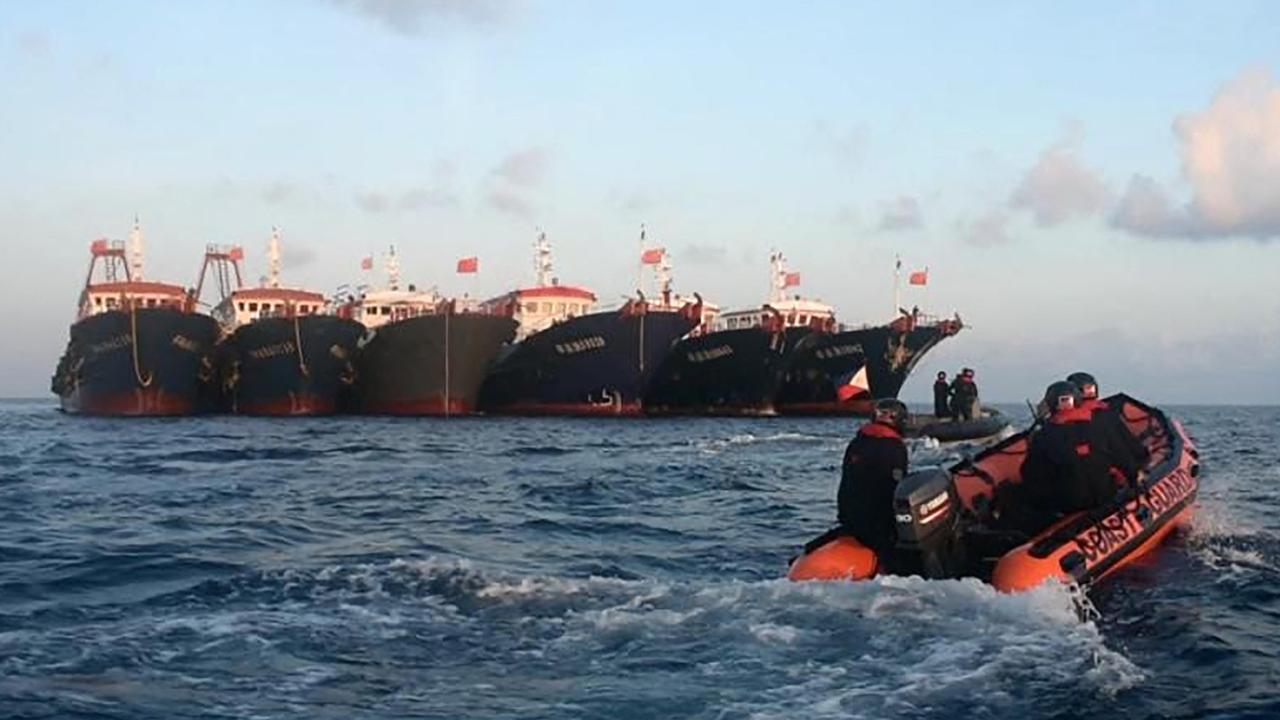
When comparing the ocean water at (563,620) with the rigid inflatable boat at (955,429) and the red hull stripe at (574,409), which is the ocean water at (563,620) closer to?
the rigid inflatable boat at (955,429)

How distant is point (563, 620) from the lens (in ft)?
26.2

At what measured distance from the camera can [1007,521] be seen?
36.3 ft

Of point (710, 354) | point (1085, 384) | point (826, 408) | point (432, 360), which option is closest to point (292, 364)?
point (432, 360)

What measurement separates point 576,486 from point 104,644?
11524mm

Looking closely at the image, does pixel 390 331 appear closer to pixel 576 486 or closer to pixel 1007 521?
pixel 576 486

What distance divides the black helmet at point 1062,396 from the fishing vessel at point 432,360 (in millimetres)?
38749

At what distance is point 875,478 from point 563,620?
255cm

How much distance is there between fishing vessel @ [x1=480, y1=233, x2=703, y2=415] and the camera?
4662 cm

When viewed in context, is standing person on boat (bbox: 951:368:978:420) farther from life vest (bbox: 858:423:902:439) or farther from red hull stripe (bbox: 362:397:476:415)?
red hull stripe (bbox: 362:397:476:415)

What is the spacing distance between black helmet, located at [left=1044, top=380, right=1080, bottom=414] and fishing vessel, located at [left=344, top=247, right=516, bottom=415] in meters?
38.7

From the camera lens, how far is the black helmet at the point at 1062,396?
9812 millimetres

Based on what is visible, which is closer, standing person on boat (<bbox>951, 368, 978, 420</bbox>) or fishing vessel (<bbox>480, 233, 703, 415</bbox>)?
standing person on boat (<bbox>951, 368, 978, 420</bbox>)

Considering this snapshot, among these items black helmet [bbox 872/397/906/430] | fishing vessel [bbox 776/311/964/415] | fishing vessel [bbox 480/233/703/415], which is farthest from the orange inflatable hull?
fishing vessel [bbox 776/311/964/415]

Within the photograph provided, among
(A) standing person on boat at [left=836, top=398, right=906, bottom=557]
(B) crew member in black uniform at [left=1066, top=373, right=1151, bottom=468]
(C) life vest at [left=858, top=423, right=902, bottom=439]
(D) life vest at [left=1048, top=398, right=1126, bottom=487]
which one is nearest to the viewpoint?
(A) standing person on boat at [left=836, top=398, right=906, bottom=557]
